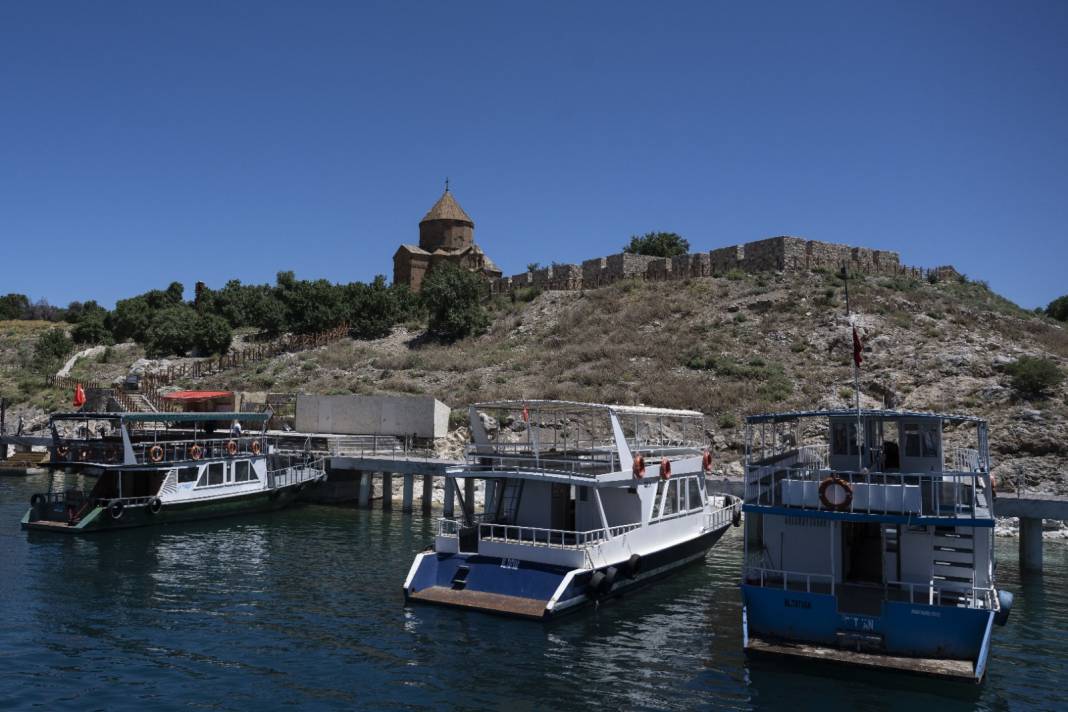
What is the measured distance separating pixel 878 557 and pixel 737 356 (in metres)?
36.1

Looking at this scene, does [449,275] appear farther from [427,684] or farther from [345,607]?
[427,684]

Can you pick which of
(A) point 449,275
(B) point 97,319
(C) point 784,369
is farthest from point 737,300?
(B) point 97,319

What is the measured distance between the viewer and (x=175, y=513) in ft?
106

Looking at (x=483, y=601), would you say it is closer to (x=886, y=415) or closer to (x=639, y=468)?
(x=639, y=468)

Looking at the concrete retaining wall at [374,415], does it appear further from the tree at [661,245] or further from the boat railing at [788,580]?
the tree at [661,245]

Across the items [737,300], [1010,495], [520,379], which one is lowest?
[1010,495]

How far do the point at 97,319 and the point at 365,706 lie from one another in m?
91.3

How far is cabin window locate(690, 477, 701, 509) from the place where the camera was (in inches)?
1043

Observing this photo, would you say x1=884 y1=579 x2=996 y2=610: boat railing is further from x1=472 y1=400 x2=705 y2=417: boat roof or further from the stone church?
the stone church

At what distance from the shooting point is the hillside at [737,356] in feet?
140

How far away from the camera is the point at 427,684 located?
15.3 m

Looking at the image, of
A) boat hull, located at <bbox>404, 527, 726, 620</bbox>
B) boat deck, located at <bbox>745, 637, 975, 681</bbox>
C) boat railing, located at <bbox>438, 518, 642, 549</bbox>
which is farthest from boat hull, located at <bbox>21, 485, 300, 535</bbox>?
boat deck, located at <bbox>745, 637, 975, 681</bbox>

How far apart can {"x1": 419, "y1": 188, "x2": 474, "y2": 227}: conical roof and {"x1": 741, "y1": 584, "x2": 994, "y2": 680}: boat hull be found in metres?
79.7

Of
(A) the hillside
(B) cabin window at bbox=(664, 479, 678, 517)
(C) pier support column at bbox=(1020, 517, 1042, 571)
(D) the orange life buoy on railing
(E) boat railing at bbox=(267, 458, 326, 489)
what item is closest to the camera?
(D) the orange life buoy on railing
